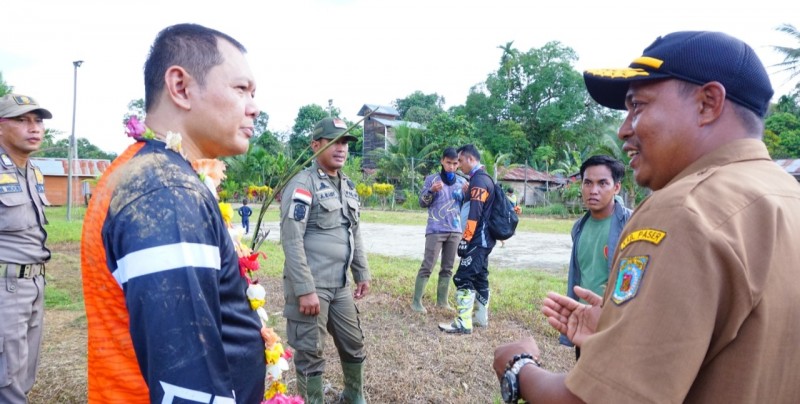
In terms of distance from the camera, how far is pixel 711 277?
0.96 m

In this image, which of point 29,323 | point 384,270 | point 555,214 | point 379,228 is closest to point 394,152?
point 555,214

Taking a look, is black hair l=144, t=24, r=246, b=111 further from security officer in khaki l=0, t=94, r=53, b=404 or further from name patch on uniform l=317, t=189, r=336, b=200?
security officer in khaki l=0, t=94, r=53, b=404

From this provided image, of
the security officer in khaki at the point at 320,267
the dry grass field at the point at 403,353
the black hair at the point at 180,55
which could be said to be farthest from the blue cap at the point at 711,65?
the dry grass field at the point at 403,353

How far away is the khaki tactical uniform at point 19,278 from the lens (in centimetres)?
290

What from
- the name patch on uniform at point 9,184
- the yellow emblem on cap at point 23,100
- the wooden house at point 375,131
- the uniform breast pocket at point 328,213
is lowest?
the uniform breast pocket at point 328,213

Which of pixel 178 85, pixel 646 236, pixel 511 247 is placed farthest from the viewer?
pixel 511 247

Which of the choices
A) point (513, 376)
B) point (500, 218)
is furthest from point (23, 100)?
point (500, 218)

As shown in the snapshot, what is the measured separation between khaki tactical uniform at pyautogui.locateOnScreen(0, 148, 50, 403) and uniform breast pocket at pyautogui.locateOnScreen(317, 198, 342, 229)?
1.90 metres

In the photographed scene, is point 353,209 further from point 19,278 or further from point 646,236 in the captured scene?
point 646,236

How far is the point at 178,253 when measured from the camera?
1.08 metres

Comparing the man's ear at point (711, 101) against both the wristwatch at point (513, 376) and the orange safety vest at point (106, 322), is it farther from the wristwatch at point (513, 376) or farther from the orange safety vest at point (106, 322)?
the orange safety vest at point (106, 322)

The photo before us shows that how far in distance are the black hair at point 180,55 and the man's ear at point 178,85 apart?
2 cm

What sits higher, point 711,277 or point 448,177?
point 448,177

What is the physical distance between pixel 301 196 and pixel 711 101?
2.75m
